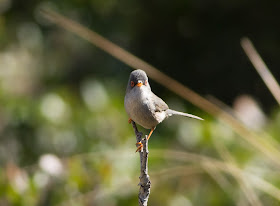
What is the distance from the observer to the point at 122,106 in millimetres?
4652

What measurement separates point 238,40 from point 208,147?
2.60 m

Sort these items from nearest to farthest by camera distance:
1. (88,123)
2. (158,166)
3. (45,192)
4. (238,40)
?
(45,192) < (158,166) < (88,123) < (238,40)

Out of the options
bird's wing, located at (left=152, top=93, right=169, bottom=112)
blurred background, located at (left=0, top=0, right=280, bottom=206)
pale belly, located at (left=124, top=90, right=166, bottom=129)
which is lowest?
pale belly, located at (left=124, top=90, right=166, bottom=129)

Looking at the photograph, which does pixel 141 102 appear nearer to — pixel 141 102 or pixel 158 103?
pixel 141 102

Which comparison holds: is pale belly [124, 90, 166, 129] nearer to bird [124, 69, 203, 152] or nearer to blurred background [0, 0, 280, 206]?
bird [124, 69, 203, 152]

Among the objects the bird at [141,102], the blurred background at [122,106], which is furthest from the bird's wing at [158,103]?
the blurred background at [122,106]

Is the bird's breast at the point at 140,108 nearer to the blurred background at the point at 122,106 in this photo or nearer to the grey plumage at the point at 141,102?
the grey plumage at the point at 141,102

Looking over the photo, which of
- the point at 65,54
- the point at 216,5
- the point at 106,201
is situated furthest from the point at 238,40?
the point at 106,201

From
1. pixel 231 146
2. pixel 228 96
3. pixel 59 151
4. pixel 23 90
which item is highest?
pixel 23 90

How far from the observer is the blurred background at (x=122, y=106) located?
12.4 ft

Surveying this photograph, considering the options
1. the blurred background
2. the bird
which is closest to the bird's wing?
the bird

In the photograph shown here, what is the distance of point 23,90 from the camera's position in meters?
7.63

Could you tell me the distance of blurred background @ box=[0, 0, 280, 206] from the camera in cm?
378

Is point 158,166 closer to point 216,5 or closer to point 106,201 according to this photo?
point 106,201
